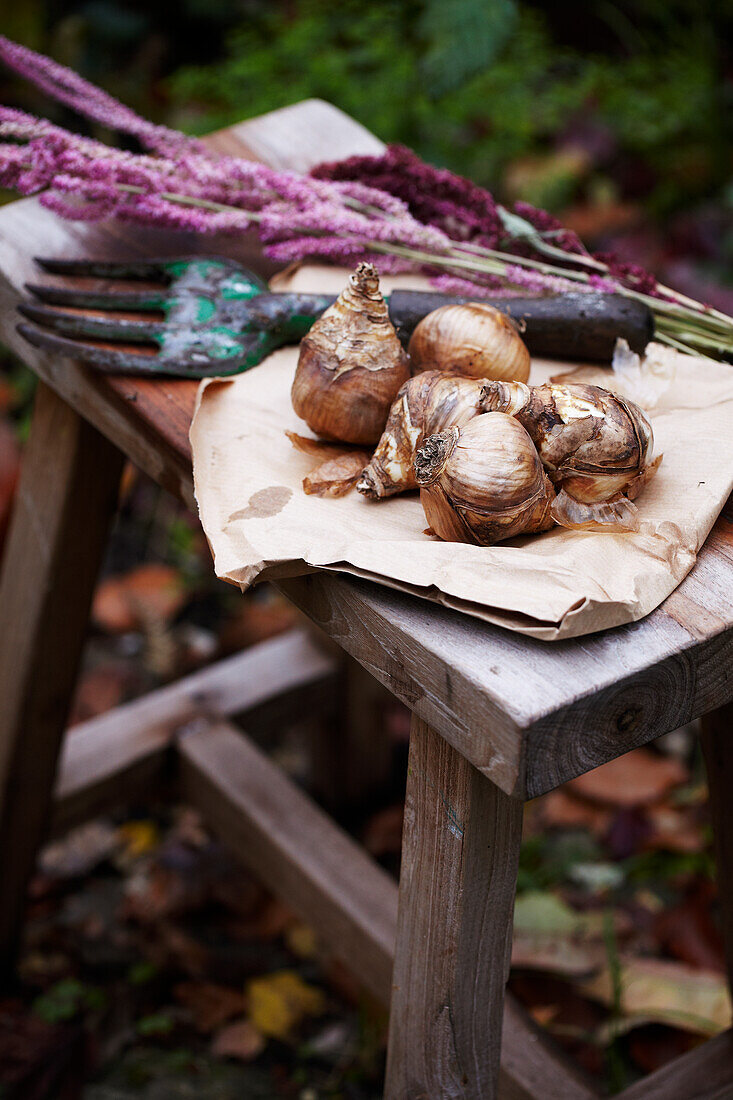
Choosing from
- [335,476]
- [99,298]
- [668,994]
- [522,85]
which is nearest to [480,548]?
[335,476]

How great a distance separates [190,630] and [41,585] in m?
0.89

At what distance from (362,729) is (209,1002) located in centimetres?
51

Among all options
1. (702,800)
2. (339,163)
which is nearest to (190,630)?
(702,800)

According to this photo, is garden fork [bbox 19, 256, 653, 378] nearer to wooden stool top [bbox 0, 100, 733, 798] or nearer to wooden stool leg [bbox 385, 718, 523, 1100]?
wooden stool top [bbox 0, 100, 733, 798]

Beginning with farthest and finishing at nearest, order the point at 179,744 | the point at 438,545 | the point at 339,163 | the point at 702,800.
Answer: the point at 702,800, the point at 179,744, the point at 339,163, the point at 438,545

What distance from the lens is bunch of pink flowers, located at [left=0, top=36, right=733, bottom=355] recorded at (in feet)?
3.05

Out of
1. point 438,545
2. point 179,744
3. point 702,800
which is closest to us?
point 438,545

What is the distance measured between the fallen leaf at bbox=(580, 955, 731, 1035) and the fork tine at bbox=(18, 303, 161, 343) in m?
1.05

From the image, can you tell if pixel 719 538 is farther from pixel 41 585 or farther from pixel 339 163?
pixel 41 585

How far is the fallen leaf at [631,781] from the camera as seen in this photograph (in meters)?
1.74

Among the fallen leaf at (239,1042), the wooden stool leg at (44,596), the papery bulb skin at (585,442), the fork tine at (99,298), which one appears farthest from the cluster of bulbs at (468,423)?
the fallen leaf at (239,1042)

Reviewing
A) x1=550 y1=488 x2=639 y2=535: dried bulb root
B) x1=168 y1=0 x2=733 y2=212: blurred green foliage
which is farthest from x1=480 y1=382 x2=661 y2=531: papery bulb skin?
x1=168 y1=0 x2=733 y2=212: blurred green foliage

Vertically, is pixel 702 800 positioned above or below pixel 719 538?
below

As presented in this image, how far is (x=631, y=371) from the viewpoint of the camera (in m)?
0.88
